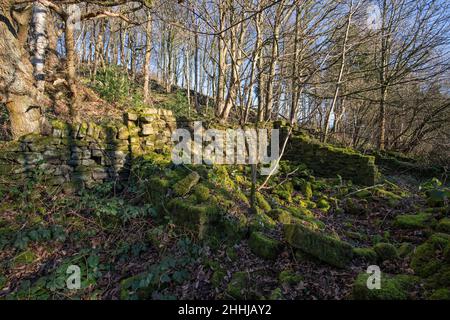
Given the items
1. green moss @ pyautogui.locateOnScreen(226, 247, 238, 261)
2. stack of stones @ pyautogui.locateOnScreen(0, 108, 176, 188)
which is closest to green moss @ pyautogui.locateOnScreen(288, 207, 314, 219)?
green moss @ pyautogui.locateOnScreen(226, 247, 238, 261)

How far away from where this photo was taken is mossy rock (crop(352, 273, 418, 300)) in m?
2.13

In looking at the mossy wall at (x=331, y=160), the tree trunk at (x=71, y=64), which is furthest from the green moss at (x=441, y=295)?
the tree trunk at (x=71, y=64)

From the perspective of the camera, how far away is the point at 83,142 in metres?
4.86

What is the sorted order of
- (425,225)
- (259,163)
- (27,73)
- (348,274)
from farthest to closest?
(259,163) → (27,73) → (425,225) → (348,274)

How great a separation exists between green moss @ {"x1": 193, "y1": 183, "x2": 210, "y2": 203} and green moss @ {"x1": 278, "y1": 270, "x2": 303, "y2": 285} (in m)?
1.72

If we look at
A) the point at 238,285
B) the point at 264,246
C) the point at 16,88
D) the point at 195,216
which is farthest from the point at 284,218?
the point at 16,88

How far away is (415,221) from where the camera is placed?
4.17 meters

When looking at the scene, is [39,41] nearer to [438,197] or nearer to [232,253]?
[232,253]

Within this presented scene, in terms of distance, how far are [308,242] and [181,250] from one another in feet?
5.88

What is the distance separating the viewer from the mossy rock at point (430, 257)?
2.51m

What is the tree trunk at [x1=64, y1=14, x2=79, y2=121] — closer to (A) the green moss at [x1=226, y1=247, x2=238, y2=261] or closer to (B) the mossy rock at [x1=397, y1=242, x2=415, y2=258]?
(A) the green moss at [x1=226, y1=247, x2=238, y2=261]

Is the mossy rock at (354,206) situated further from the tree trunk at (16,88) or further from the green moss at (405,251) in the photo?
the tree trunk at (16,88)

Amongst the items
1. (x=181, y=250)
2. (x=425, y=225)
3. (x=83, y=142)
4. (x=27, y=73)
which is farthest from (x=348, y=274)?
(x=27, y=73)
